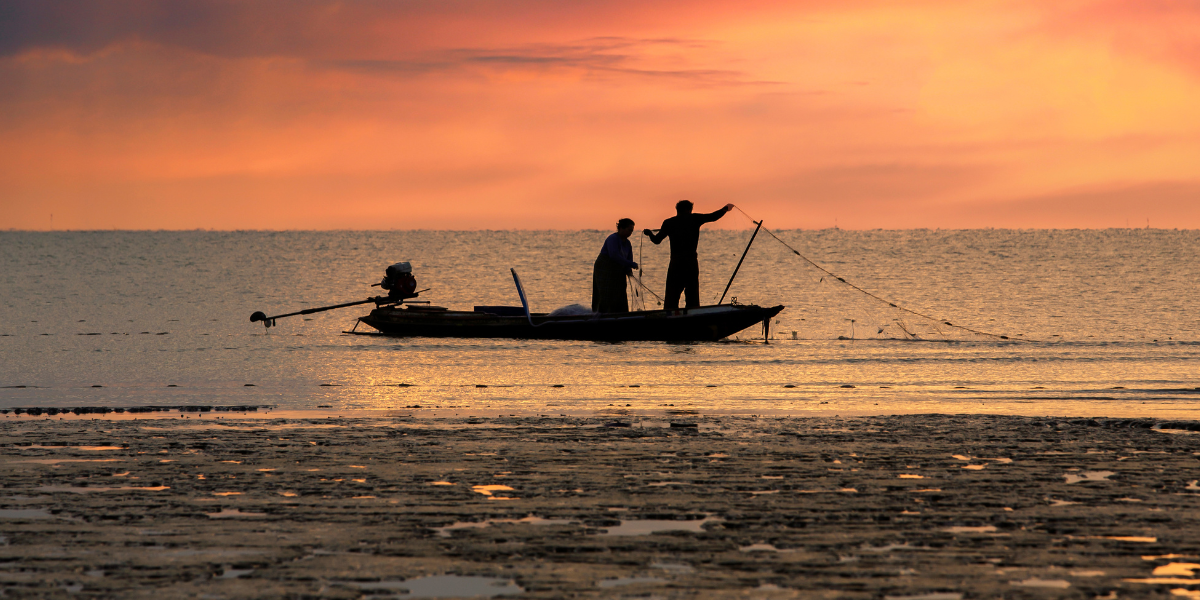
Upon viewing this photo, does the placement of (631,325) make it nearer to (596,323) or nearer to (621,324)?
(621,324)

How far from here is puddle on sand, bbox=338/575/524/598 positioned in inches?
210

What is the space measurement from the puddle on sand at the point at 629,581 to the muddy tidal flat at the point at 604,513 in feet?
0.07

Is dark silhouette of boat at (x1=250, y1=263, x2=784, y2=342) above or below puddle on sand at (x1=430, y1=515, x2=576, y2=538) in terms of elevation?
above

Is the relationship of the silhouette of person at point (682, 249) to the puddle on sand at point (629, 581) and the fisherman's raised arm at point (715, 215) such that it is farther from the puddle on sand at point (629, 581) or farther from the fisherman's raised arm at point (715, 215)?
the puddle on sand at point (629, 581)

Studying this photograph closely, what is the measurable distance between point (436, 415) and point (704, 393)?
12.8 feet

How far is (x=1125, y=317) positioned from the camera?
3794 cm

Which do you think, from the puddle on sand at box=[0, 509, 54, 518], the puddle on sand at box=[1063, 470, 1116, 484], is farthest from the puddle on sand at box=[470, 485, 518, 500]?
the puddle on sand at box=[1063, 470, 1116, 484]

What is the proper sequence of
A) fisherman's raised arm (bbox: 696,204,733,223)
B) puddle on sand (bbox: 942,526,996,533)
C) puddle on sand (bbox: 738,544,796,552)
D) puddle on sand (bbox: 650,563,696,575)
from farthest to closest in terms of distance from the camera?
fisherman's raised arm (bbox: 696,204,733,223) → puddle on sand (bbox: 942,526,996,533) → puddle on sand (bbox: 738,544,796,552) → puddle on sand (bbox: 650,563,696,575)

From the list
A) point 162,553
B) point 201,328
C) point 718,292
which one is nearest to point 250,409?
point 162,553

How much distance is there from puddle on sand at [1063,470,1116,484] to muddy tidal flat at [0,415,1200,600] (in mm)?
26

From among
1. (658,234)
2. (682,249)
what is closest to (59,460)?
(658,234)

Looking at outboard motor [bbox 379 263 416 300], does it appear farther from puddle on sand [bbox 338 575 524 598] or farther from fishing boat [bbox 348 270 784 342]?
puddle on sand [bbox 338 575 524 598]

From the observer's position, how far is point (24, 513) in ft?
22.7

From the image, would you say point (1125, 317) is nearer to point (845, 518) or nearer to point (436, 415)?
point (436, 415)
